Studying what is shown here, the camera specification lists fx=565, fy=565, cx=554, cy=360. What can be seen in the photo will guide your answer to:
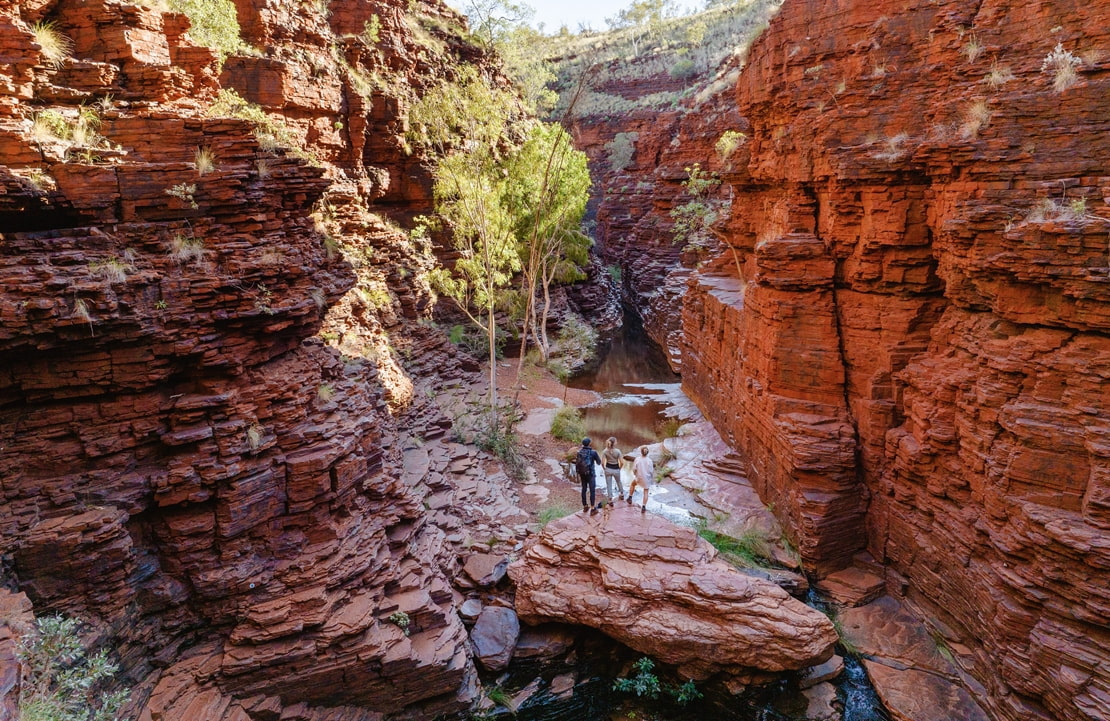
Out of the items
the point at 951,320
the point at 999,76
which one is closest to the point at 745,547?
the point at 951,320

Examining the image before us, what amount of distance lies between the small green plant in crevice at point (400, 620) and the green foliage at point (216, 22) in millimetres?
14492

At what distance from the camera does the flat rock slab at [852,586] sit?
37.3 feet

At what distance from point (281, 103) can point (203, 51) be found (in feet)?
30.3

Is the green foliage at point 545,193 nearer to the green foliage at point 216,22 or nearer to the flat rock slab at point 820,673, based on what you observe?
the green foliage at point 216,22

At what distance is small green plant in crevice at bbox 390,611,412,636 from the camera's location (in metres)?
9.08

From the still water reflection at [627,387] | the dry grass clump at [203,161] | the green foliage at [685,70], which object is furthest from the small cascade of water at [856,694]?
the green foliage at [685,70]

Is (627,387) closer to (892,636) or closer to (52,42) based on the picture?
(892,636)

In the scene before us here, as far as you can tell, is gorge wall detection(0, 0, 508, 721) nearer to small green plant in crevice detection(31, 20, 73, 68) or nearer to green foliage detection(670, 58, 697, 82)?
small green plant in crevice detection(31, 20, 73, 68)

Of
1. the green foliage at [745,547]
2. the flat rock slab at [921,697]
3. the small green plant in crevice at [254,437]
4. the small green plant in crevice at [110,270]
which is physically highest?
the small green plant in crevice at [110,270]

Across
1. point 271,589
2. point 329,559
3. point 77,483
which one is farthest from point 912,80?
point 77,483

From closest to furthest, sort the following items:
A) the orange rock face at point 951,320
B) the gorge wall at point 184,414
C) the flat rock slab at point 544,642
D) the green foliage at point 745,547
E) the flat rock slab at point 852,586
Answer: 1. the gorge wall at point 184,414
2. the orange rock face at point 951,320
3. the flat rock slab at point 544,642
4. the flat rock slab at point 852,586
5. the green foliage at point 745,547

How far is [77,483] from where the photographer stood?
7492mm

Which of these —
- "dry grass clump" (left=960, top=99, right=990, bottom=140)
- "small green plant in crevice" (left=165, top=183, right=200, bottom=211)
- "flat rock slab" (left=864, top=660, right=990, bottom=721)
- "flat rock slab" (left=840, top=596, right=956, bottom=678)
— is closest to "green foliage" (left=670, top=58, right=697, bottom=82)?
"dry grass clump" (left=960, top=99, right=990, bottom=140)

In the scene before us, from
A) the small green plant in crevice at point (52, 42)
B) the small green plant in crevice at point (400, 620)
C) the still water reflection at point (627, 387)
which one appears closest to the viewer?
the small green plant in crevice at point (52, 42)
